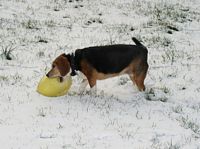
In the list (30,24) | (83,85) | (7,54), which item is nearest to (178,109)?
(83,85)

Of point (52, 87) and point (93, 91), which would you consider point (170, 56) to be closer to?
point (93, 91)

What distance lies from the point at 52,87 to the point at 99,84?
1.31 m

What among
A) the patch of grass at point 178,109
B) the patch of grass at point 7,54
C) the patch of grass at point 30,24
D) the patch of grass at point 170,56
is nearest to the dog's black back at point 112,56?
the patch of grass at point 178,109

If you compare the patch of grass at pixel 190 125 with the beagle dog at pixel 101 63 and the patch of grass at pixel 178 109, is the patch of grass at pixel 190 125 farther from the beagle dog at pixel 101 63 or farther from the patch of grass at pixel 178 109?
the beagle dog at pixel 101 63

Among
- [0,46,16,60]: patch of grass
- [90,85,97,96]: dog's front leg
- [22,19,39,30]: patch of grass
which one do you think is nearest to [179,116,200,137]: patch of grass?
[90,85,97,96]: dog's front leg

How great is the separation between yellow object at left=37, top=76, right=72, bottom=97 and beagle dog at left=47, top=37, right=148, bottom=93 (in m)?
0.09

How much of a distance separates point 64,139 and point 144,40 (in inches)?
232

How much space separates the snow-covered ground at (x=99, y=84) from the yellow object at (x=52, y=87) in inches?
A: 4.6

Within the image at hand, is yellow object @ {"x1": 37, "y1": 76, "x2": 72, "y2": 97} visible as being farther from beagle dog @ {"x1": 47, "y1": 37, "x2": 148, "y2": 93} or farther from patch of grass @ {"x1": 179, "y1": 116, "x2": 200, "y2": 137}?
patch of grass @ {"x1": 179, "y1": 116, "x2": 200, "y2": 137}

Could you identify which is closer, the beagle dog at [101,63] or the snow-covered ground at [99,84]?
the snow-covered ground at [99,84]

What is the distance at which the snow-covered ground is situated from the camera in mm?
6258

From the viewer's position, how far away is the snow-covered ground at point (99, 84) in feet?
20.5

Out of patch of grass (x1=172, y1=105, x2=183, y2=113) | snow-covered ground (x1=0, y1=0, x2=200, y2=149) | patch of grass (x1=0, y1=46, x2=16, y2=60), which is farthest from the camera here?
patch of grass (x1=0, y1=46, x2=16, y2=60)

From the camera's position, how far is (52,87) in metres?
7.66
